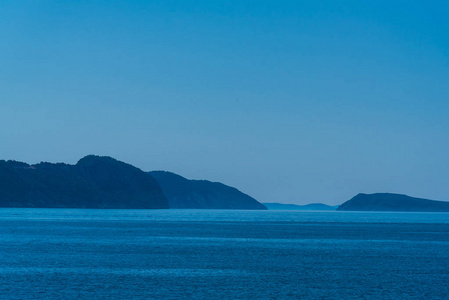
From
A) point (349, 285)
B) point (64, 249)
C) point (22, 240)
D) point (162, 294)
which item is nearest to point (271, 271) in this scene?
point (349, 285)

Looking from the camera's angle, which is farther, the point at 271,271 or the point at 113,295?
the point at 271,271

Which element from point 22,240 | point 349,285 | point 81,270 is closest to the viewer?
point 349,285

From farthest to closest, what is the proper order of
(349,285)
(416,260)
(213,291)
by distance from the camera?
(416,260), (349,285), (213,291)

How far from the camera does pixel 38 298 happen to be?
43469mm

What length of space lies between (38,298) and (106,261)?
23.7m

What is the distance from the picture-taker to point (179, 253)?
77625 mm

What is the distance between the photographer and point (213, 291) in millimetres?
47875

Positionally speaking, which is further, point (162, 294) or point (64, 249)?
point (64, 249)

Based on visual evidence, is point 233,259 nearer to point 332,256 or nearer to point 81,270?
point 332,256

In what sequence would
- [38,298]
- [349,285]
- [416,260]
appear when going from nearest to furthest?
[38,298] < [349,285] < [416,260]

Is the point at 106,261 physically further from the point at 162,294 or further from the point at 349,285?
the point at 349,285

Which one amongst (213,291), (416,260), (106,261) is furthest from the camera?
(416,260)

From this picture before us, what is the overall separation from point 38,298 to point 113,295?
17.2 ft

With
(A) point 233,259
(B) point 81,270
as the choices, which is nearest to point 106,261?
(B) point 81,270
